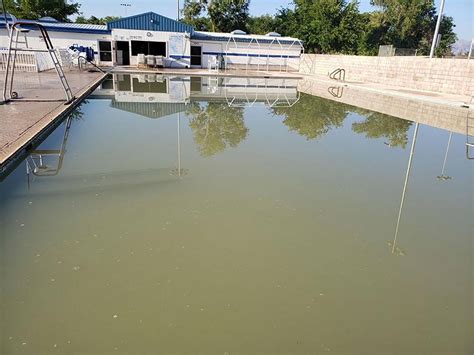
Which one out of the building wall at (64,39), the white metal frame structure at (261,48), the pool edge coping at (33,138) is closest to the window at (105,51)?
the building wall at (64,39)

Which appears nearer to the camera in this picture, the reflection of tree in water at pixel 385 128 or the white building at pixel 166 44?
the reflection of tree in water at pixel 385 128

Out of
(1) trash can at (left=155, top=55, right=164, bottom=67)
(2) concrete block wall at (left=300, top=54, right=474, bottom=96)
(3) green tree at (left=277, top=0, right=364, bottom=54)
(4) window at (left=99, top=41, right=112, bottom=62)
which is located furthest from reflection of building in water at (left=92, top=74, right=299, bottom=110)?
(3) green tree at (left=277, top=0, right=364, bottom=54)

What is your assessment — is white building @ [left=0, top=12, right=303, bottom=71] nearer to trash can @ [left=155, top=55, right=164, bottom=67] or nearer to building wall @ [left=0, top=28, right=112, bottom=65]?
building wall @ [left=0, top=28, right=112, bottom=65]

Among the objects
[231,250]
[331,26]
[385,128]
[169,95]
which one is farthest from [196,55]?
[231,250]

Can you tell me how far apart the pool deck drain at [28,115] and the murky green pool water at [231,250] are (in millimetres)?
336

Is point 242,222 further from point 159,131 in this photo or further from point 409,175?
point 159,131

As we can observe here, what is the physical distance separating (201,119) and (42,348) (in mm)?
8122

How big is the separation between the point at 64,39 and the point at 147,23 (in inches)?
239

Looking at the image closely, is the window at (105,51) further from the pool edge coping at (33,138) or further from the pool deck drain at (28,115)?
the pool edge coping at (33,138)

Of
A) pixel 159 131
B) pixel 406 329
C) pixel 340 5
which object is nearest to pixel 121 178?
pixel 159 131

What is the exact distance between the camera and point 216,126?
9.33m

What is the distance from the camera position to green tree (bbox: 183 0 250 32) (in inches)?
1650

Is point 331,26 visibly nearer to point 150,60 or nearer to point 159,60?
point 159,60

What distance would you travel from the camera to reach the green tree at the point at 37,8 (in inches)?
1577
